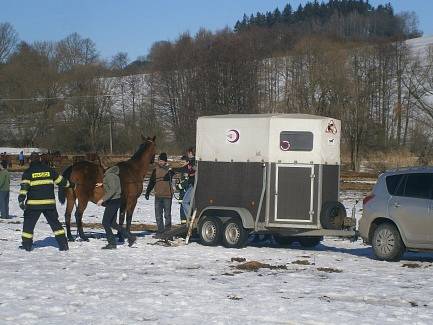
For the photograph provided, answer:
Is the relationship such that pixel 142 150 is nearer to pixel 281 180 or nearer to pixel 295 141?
pixel 281 180

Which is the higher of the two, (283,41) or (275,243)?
(283,41)

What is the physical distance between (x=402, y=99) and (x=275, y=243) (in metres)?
70.4

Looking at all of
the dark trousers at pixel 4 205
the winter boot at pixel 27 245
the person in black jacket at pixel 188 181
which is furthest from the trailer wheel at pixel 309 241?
the dark trousers at pixel 4 205

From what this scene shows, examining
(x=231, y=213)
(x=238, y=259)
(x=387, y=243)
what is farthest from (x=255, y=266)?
(x=231, y=213)

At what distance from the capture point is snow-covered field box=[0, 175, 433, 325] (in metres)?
9.21

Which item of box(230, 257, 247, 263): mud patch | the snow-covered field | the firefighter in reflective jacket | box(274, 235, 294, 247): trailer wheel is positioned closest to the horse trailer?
the snow-covered field

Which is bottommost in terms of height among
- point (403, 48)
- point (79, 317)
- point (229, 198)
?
point (79, 317)

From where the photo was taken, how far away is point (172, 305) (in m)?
9.82

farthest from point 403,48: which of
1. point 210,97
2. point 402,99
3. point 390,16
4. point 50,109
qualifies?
point 390,16

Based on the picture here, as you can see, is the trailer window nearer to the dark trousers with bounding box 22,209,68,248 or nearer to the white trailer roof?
the white trailer roof

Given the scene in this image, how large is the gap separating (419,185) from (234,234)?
4.03 meters

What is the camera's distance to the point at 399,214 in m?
14.5

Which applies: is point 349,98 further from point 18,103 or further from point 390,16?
point 390,16

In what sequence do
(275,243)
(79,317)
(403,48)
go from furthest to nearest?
(403,48) < (275,243) < (79,317)
